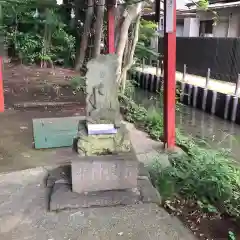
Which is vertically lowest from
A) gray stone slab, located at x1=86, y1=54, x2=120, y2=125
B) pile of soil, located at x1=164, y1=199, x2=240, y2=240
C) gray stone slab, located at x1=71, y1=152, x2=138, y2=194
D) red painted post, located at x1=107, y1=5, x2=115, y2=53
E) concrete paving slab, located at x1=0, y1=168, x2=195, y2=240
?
pile of soil, located at x1=164, y1=199, x2=240, y2=240

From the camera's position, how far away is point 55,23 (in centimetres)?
1359

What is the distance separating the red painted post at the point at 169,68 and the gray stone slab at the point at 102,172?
1.80m

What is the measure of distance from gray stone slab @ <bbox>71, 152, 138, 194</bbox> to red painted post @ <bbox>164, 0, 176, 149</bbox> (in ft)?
5.92

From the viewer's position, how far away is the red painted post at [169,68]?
514 cm

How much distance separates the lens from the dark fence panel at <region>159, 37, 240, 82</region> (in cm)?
1365

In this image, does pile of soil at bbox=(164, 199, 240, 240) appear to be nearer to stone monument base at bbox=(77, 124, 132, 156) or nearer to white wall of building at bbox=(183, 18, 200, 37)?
stone monument base at bbox=(77, 124, 132, 156)

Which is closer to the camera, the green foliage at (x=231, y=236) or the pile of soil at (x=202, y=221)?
the green foliage at (x=231, y=236)

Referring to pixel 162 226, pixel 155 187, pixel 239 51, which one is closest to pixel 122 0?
pixel 239 51

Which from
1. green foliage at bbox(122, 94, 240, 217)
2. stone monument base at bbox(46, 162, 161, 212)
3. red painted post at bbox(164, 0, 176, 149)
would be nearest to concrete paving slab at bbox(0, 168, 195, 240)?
stone monument base at bbox(46, 162, 161, 212)

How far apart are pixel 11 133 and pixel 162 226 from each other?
158 inches

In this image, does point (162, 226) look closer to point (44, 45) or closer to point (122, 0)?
point (122, 0)

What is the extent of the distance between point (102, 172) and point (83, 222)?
2.26ft

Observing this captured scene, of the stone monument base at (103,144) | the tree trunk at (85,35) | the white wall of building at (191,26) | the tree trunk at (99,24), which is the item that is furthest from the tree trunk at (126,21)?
the white wall of building at (191,26)

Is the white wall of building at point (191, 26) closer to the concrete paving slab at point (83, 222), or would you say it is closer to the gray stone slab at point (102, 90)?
the gray stone slab at point (102, 90)
